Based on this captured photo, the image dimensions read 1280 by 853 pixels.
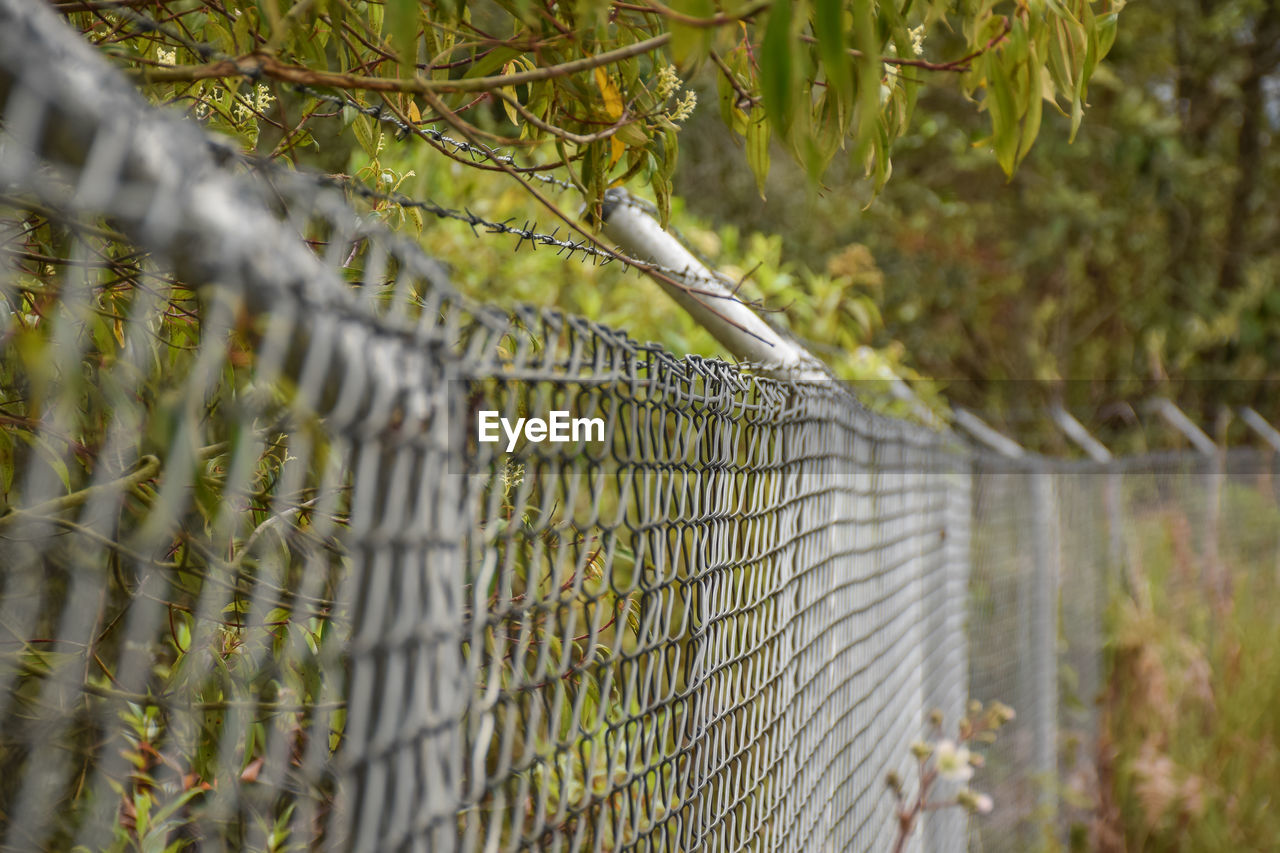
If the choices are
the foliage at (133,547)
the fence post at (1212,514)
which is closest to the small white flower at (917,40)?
the foliage at (133,547)

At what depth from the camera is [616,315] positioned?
2.65 m

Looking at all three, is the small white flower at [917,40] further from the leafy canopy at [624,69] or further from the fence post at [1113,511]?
the fence post at [1113,511]

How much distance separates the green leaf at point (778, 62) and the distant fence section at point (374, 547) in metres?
0.20

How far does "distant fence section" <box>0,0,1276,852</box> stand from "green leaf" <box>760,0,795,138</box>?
20cm

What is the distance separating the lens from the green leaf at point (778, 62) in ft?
2.16

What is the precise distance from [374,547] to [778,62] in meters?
0.41

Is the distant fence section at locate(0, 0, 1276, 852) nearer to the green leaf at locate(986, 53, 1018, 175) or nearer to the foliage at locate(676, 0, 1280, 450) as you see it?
the green leaf at locate(986, 53, 1018, 175)

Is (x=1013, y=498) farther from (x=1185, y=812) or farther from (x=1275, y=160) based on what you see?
(x=1275, y=160)

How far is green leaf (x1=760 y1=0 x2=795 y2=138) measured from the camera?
25.9 inches

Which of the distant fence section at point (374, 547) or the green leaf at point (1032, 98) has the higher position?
the green leaf at point (1032, 98)

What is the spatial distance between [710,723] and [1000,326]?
10613 millimetres

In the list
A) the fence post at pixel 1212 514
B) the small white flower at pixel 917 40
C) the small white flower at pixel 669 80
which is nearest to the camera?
the small white flower at pixel 669 80

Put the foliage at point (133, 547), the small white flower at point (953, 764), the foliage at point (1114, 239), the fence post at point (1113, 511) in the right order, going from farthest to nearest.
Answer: the foliage at point (1114, 239), the fence post at point (1113, 511), the small white flower at point (953, 764), the foliage at point (133, 547)

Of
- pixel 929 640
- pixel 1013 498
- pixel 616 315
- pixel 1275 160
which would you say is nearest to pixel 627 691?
pixel 929 640
